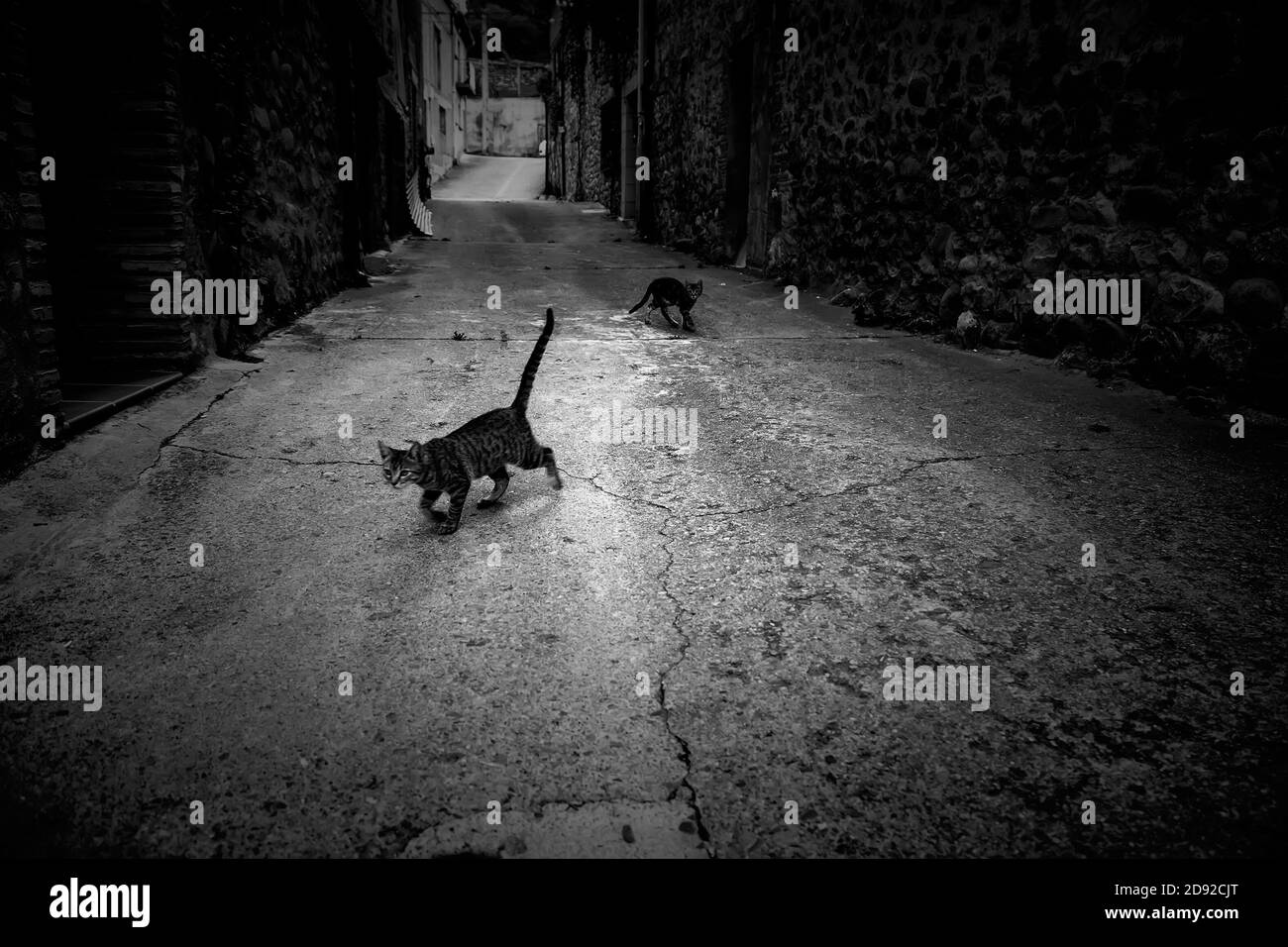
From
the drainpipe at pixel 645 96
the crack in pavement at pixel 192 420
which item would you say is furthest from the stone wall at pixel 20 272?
the drainpipe at pixel 645 96

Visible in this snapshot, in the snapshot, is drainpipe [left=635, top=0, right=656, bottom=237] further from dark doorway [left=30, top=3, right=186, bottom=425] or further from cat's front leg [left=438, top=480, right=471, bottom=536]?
cat's front leg [left=438, top=480, right=471, bottom=536]

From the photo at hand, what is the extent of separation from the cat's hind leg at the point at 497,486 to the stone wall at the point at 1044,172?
152 inches

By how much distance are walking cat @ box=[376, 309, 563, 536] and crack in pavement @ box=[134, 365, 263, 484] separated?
1.24m

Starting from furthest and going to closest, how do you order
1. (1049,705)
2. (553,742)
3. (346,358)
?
1. (346,358)
2. (1049,705)
3. (553,742)

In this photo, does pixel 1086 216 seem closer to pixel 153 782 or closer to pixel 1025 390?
pixel 1025 390

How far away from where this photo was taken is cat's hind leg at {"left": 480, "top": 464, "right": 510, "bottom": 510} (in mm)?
3311

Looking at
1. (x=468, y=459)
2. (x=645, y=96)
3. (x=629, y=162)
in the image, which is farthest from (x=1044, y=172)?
(x=629, y=162)

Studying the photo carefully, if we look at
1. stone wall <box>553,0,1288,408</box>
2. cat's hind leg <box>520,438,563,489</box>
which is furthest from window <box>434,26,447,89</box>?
cat's hind leg <box>520,438,563,489</box>

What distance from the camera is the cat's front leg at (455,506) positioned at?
3057 mm

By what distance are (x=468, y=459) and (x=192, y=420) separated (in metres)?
2.05

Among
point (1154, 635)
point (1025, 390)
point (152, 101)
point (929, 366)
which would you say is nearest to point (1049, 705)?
point (1154, 635)

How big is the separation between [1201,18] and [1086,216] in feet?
3.97

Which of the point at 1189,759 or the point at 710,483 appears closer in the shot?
the point at 1189,759

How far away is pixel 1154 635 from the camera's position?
2332 millimetres
